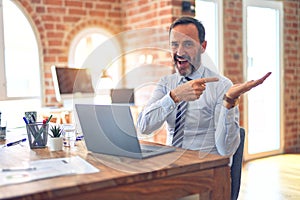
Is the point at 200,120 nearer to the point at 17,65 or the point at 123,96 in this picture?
the point at 123,96

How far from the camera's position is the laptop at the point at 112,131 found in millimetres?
1190

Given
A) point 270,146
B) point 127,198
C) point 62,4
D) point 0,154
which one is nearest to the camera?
point 127,198

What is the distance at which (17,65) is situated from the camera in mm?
3908

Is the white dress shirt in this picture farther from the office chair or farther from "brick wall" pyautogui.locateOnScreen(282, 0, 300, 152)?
"brick wall" pyautogui.locateOnScreen(282, 0, 300, 152)

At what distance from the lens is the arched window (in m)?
3.80

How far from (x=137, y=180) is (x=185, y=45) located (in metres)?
0.89

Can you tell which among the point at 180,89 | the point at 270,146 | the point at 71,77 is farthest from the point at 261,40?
the point at 180,89

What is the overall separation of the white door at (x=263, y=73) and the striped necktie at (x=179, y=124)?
2.99 m

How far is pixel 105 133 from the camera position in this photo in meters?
1.28

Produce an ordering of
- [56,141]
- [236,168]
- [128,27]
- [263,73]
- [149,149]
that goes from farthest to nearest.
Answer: [263,73] < [128,27] < [236,168] < [56,141] < [149,149]

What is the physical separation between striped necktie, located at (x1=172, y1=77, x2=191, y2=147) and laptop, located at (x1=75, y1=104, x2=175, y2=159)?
0.36 meters

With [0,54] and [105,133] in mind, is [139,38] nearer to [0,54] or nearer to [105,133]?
[0,54]

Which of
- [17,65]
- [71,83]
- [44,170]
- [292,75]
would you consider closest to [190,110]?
[44,170]

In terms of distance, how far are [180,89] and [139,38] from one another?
8.44 feet
